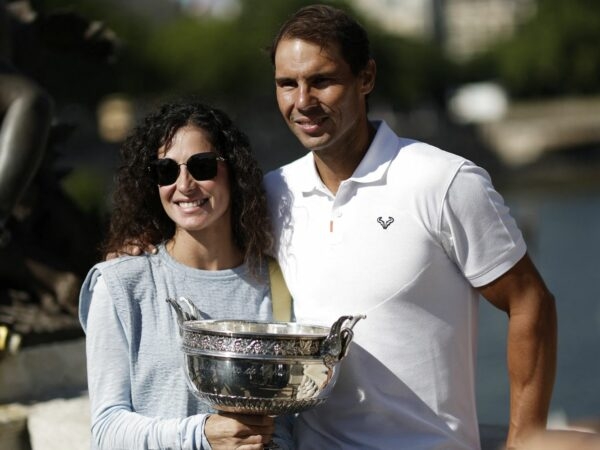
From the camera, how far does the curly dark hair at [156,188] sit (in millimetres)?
3236

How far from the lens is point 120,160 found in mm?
3422

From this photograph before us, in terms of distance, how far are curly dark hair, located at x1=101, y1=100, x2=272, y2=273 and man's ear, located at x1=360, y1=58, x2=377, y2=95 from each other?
324 millimetres

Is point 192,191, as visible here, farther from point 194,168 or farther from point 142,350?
point 142,350

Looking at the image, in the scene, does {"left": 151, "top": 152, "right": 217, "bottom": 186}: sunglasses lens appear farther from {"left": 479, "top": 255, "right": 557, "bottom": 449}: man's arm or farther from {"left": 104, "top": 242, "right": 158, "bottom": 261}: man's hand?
{"left": 479, "top": 255, "right": 557, "bottom": 449}: man's arm

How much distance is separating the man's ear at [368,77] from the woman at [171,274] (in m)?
0.33

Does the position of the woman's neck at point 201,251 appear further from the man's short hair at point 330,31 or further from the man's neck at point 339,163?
the man's short hair at point 330,31

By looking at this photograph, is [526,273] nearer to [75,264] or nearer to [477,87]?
[75,264]

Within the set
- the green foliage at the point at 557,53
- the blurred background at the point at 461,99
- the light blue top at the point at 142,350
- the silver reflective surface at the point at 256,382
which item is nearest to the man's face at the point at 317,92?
the light blue top at the point at 142,350

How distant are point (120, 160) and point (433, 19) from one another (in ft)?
260

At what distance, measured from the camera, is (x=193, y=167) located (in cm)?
315

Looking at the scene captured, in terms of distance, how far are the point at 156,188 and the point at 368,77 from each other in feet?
1.95

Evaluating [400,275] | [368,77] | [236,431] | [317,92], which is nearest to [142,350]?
[236,431]

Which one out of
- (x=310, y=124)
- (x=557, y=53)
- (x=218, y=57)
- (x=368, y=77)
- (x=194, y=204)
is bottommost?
(x=194, y=204)

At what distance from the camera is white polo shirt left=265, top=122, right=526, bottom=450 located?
3094 millimetres
